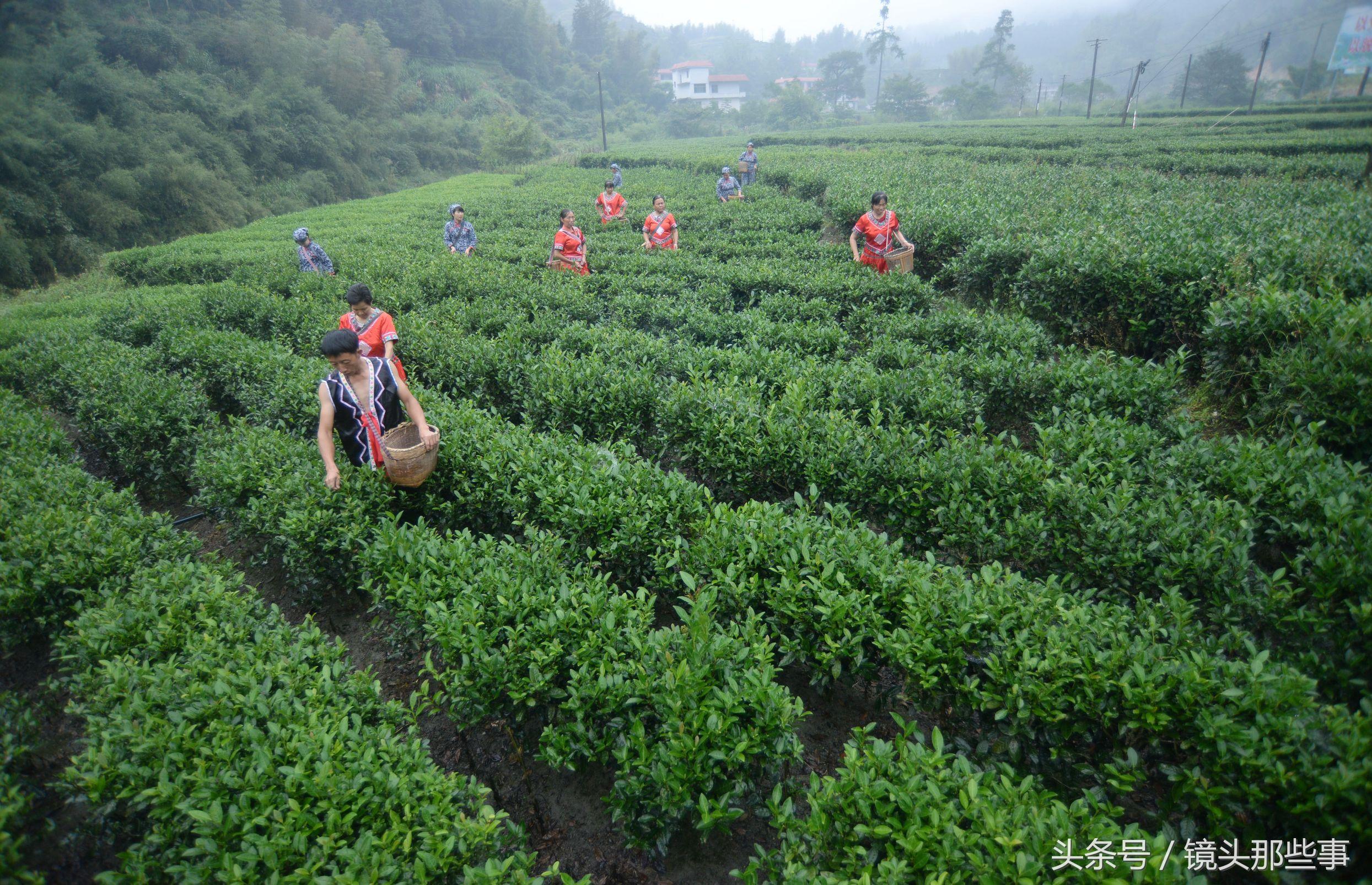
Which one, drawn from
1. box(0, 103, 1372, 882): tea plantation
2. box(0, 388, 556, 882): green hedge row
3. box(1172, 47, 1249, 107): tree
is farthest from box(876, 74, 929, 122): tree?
box(0, 388, 556, 882): green hedge row

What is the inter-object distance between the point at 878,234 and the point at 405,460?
25.9 feet

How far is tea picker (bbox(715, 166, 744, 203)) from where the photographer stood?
16844 mm

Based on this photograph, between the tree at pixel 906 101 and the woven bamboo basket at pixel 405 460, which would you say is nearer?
the woven bamboo basket at pixel 405 460

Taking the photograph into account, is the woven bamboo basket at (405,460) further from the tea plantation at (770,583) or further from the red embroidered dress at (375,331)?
the red embroidered dress at (375,331)

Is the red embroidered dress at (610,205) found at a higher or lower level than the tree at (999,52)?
lower

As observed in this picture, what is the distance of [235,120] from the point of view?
35031 millimetres

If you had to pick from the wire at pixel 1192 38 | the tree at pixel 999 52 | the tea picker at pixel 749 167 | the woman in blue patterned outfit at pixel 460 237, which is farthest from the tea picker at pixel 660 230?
the tree at pixel 999 52

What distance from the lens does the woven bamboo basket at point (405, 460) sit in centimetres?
432

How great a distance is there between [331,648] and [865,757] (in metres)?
2.70

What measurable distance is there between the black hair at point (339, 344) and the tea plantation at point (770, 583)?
3.49 ft

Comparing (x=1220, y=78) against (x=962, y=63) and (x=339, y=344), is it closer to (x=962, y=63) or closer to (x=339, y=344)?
(x=962, y=63)

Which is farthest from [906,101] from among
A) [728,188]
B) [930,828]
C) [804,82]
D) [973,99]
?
[930,828]

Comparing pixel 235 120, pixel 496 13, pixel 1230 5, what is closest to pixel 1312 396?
pixel 235 120

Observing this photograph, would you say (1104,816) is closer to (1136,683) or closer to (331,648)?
(1136,683)
